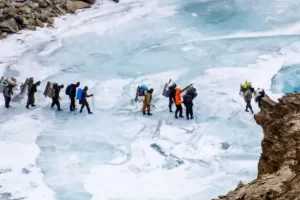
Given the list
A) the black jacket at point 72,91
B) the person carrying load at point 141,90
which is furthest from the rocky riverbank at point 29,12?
the person carrying load at point 141,90

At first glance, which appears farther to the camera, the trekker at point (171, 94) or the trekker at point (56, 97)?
the trekker at point (56, 97)

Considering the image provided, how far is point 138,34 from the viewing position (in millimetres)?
26734

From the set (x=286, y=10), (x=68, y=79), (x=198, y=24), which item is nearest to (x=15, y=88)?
(x=68, y=79)

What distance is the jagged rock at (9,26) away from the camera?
26375mm

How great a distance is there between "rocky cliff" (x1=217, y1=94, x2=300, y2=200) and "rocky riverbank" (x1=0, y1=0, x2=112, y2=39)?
21201mm

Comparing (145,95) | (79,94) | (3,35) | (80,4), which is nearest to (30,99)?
(79,94)

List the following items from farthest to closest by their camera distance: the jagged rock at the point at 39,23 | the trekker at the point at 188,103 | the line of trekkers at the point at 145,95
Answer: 1. the jagged rock at the point at 39,23
2. the line of trekkers at the point at 145,95
3. the trekker at the point at 188,103

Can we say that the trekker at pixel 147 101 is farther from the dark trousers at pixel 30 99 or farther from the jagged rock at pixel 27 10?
the jagged rock at pixel 27 10

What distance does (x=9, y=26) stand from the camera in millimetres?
26438

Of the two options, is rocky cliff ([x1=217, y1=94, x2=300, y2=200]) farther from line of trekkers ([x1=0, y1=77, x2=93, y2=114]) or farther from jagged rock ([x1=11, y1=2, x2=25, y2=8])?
jagged rock ([x1=11, y1=2, x2=25, y2=8])

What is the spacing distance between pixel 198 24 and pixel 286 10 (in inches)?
199

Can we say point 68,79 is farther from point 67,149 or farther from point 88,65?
point 67,149

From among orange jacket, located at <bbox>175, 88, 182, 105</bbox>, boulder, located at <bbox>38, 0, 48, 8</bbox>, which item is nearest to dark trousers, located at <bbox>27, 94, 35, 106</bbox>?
orange jacket, located at <bbox>175, 88, 182, 105</bbox>

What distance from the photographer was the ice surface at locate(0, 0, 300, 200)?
583 inches
